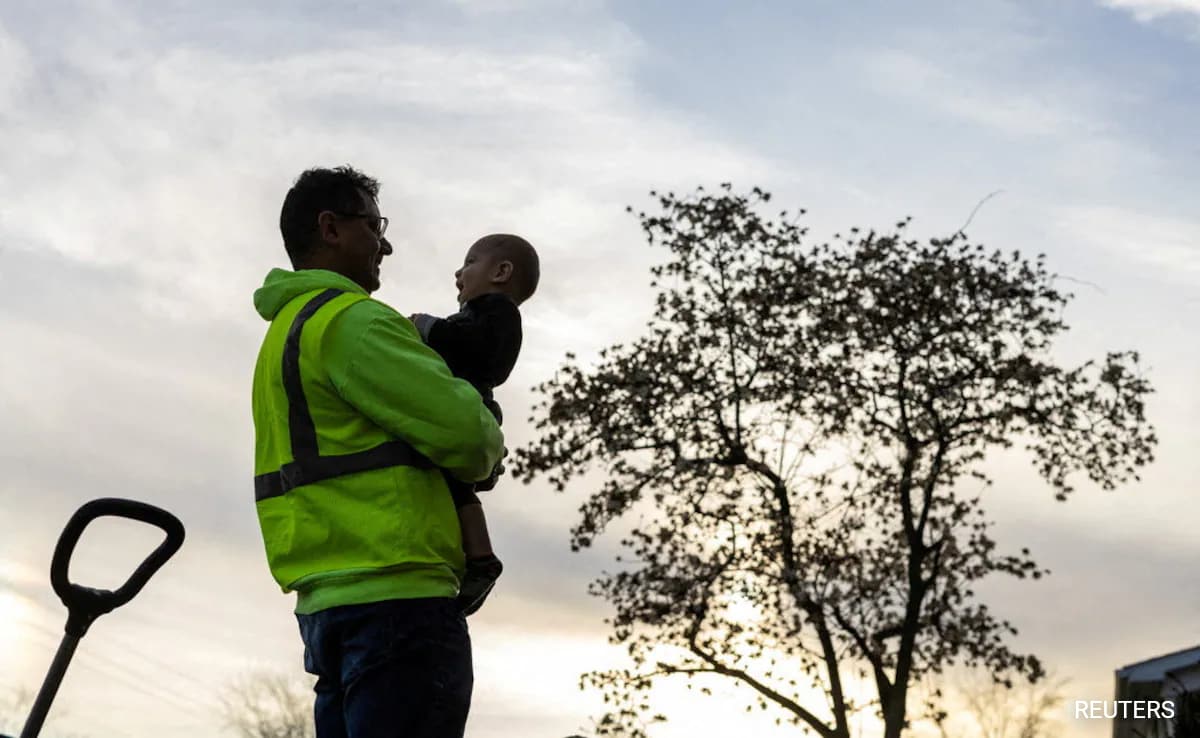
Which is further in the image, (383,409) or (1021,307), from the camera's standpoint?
(1021,307)

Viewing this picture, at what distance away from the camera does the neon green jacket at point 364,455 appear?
2.83m

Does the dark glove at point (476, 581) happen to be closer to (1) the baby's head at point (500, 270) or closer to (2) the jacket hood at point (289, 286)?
(2) the jacket hood at point (289, 286)

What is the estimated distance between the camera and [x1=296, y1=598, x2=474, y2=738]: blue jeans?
2746 millimetres

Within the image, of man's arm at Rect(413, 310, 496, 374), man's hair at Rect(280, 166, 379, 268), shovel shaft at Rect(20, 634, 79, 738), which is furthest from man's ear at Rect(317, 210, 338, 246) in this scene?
shovel shaft at Rect(20, 634, 79, 738)

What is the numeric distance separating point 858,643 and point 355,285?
15551 mm

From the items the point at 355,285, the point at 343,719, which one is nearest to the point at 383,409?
the point at 355,285

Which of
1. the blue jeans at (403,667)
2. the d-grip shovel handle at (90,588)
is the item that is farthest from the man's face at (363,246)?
the d-grip shovel handle at (90,588)

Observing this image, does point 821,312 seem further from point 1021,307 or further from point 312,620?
point 312,620

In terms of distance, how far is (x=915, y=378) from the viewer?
18453mm

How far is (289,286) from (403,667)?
921 millimetres

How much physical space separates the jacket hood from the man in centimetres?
2

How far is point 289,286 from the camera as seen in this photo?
316 cm

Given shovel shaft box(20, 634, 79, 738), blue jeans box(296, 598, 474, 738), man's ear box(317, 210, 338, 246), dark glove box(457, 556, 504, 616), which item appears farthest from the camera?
shovel shaft box(20, 634, 79, 738)

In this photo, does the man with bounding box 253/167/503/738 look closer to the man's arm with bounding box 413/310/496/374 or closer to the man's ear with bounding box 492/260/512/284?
the man's arm with bounding box 413/310/496/374
